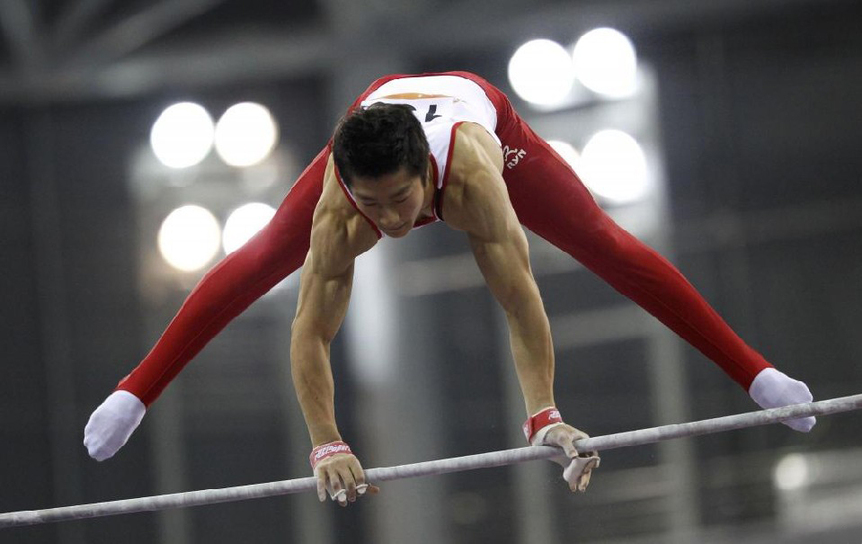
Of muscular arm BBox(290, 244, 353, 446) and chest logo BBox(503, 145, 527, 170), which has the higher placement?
chest logo BBox(503, 145, 527, 170)

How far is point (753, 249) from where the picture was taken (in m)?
7.60

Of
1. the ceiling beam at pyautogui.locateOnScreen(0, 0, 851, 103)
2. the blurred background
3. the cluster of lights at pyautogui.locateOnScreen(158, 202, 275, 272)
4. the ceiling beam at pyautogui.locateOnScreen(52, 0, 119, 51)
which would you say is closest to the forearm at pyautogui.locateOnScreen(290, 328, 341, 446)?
the blurred background

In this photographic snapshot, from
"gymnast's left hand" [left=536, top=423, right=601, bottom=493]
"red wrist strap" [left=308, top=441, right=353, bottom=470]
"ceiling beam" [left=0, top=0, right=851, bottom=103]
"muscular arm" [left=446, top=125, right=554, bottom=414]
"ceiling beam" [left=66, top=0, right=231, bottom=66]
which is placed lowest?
"gymnast's left hand" [left=536, top=423, right=601, bottom=493]

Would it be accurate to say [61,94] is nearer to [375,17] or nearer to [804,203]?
[375,17]

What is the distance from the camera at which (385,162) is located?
272 cm

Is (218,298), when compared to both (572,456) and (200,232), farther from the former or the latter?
(200,232)

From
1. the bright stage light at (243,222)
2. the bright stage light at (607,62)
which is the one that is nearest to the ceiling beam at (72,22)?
the bright stage light at (243,222)

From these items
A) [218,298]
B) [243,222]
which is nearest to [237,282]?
[218,298]

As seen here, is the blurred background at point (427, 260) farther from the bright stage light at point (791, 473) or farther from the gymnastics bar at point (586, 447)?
the gymnastics bar at point (586, 447)

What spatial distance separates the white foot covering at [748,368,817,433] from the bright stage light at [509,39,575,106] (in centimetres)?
467

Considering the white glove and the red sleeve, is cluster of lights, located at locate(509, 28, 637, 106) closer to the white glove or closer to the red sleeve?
the red sleeve

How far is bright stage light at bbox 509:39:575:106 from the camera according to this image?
775 cm

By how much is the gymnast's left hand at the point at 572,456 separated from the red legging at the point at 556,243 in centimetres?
55

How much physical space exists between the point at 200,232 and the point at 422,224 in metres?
A: 5.03
